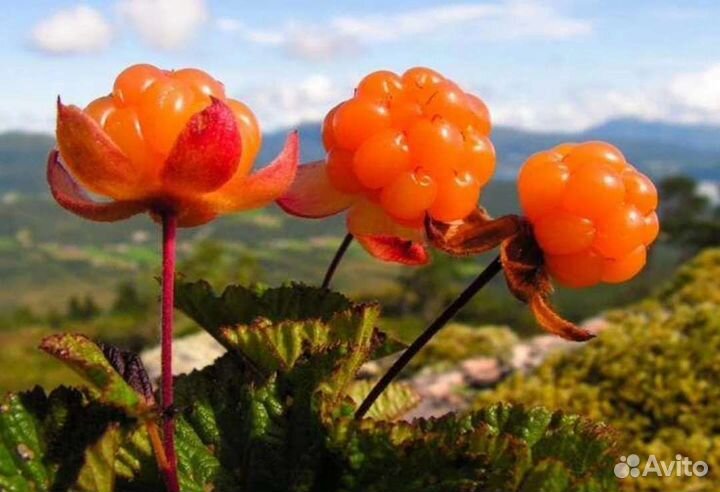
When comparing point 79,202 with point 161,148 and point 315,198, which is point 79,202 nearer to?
point 161,148

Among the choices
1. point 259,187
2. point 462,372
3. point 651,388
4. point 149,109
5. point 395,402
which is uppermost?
point 149,109

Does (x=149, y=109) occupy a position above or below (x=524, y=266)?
above

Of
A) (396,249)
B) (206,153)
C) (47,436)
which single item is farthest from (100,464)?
(396,249)

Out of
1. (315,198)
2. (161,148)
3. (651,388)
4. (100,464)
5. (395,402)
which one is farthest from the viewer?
(651,388)

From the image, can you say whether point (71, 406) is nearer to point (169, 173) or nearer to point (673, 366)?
point (169, 173)

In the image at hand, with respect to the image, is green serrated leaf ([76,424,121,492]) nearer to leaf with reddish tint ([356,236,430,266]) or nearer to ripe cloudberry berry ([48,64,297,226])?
ripe cloudberry berry ([48,64,297,226])

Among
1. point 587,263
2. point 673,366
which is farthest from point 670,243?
point 587,263

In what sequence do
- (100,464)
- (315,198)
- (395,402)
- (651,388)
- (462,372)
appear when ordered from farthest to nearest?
(462,372) → (651,388) → (395,402) → (315,198) → (100,464)
